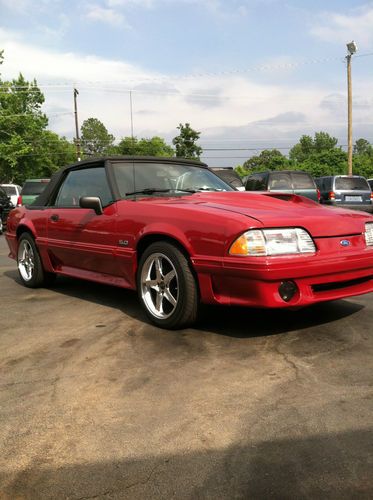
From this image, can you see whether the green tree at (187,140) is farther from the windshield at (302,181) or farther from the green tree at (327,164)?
the windshield at (302,181)

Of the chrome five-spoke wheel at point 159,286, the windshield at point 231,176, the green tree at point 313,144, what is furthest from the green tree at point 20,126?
the green tree at point 313,144

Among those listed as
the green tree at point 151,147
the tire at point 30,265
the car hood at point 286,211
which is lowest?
the tire at point 30,265

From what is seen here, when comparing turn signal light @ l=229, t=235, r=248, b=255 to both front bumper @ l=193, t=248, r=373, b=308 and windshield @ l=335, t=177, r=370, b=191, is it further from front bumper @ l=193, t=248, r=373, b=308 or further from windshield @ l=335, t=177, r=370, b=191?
windshield @ l=335, t=177, r=370, b=191

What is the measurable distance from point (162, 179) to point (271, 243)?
180 centimetres

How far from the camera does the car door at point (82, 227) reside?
4.59m

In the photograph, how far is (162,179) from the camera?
4918 millimetres

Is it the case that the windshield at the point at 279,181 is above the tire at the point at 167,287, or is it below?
above

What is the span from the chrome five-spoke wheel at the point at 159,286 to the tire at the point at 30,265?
2.09m

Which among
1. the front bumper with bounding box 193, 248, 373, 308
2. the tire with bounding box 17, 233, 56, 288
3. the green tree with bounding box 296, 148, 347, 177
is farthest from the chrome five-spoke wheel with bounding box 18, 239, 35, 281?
the green tree with bounding box 296, 148, 347, 177

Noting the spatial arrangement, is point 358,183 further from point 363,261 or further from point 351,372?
point 351,372

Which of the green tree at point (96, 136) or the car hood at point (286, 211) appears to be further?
the green tree at point (96, 136)

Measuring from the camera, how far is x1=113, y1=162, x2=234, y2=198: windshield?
473cm

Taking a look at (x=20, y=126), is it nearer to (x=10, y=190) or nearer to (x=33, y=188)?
(x=10, y=190)

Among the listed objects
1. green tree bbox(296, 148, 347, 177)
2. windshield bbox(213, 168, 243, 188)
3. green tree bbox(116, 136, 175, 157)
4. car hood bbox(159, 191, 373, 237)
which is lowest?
car hood bbox(159, 191, 373, 237)
